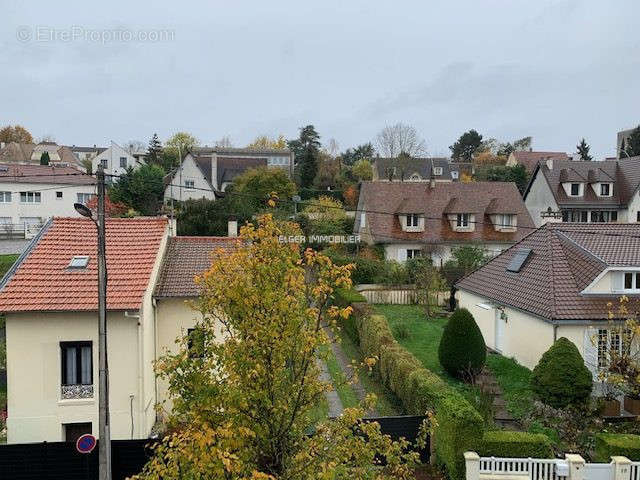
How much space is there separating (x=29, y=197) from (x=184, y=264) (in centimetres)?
3842

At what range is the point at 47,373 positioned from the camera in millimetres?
16094

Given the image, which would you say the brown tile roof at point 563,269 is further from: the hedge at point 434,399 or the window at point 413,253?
the window at point 413,253

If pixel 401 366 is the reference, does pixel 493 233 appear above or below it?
above

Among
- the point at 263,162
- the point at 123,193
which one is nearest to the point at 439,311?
the point at 123,193

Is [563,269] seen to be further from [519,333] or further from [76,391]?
[76,391]

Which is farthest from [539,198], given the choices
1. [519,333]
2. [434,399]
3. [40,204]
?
[40,204]

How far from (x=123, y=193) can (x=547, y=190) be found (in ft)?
128

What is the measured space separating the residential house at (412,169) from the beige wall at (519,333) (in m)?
49.0

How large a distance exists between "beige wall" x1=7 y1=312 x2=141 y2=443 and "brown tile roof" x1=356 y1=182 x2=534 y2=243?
28.5 meters

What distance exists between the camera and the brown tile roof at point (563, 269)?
1994 cm

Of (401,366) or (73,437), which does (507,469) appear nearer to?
(401,366)

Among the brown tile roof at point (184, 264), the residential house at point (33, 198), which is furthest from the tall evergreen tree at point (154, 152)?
the brown tile roof at point (184, 264)

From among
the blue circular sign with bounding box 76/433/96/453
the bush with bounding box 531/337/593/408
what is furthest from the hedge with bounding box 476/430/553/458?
the blue circular sign with bounding box 76/433/96/453

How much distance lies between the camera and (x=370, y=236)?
43.4 metres
